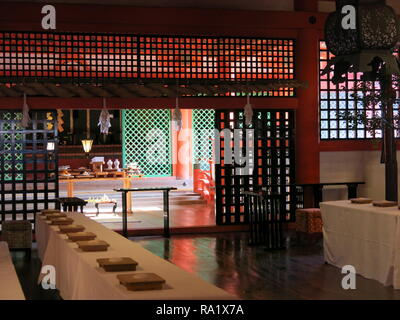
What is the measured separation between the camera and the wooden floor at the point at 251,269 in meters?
6.41

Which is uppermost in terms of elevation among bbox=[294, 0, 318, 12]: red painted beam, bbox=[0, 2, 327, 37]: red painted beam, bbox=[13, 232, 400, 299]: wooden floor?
bbox=[294, 0, 318, 12]: red painted beam

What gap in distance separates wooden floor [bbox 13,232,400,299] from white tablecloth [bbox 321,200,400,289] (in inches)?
5.3

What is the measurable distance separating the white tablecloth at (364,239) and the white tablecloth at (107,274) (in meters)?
2.59

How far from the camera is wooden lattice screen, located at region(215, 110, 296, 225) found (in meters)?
10.8

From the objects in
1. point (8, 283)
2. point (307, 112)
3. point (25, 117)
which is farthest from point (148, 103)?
point (8, 283)

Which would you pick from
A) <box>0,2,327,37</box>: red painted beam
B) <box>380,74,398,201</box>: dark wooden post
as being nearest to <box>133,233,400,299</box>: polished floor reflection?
<box>380,74,398,201</box>: dark wooden post

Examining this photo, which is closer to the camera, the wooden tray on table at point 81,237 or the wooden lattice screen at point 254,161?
the wooden tray on table at point 81,237

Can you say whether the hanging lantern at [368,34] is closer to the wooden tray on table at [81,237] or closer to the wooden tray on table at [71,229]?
the wooden tray on table at [71,229]

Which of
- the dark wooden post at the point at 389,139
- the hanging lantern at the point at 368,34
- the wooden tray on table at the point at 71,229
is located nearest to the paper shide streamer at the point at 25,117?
the wooden tray on table at the point at 71,229

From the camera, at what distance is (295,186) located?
10.7m

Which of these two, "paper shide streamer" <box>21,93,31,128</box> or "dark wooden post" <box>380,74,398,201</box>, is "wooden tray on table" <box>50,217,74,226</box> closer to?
"paper shide streamer" <box>21,93,31,128</box>

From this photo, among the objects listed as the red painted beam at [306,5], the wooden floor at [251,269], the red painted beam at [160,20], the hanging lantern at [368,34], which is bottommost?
the wooden floor at [251,269]
